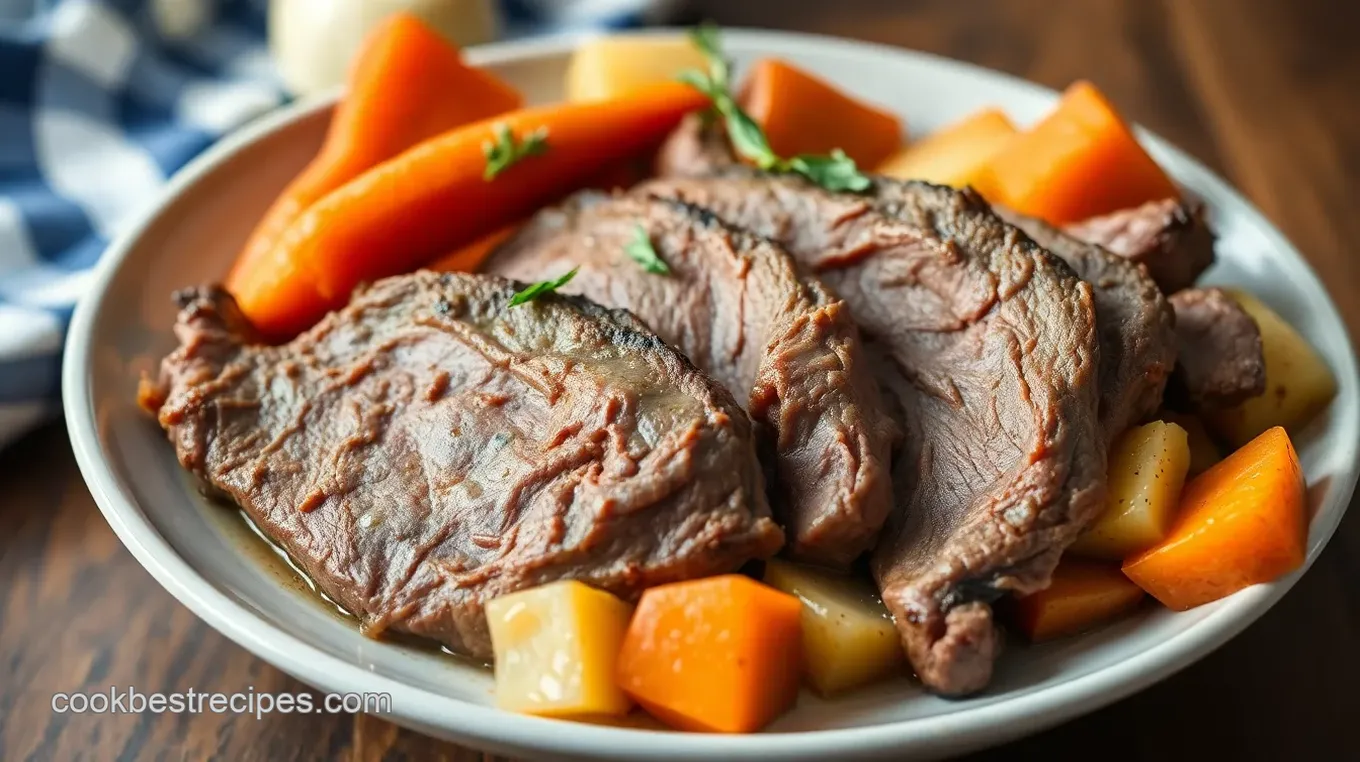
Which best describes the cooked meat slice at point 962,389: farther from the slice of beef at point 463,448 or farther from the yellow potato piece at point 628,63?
the yellow potato piece at point 628,63

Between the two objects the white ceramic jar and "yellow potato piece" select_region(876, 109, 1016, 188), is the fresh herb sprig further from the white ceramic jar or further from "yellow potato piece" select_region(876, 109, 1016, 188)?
the white ceramic jar

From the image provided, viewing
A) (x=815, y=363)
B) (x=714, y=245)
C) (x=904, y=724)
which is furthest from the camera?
(x=714, y=245)

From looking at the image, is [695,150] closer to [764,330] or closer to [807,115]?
[807,115]

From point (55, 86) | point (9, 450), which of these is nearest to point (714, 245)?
point (9, 450)

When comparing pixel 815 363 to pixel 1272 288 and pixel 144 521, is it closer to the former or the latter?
pixel 144 521

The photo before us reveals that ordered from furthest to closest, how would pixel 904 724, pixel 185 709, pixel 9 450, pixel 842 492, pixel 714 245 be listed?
pixel 9 450
pixel 714 245
pixel 185 709
pixel 842 492
pixel 904 724

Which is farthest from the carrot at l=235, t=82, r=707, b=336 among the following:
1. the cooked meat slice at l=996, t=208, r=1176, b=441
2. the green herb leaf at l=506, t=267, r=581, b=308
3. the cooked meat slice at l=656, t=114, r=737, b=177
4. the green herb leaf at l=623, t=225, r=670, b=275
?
the cooked meat slice at l=996, t=208, r=1176, b=441

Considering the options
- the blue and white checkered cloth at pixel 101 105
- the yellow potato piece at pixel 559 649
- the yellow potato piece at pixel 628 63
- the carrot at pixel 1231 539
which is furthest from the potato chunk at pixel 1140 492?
the blue and white checkered cloth at pixel 101 105
